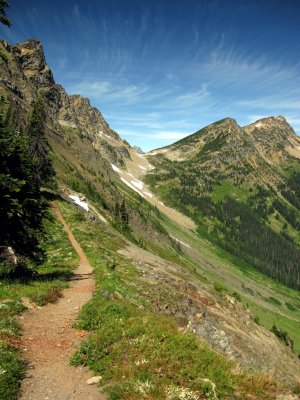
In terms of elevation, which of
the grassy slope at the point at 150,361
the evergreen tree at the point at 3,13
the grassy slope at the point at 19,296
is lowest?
the grassy slope at the point at 19,296

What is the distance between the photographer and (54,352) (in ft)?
40.6

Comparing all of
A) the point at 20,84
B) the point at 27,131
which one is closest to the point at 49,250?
the point at 27,131

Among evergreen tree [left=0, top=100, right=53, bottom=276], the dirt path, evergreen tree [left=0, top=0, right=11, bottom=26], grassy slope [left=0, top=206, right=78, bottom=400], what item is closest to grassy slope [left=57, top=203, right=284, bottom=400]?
the dirt path

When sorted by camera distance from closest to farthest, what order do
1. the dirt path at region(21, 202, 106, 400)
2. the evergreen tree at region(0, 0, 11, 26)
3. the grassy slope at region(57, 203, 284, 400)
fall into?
the grassy slope at region(57, 203, 284, 400) → the dirt path at region(21, 202, 106, 400) → the evergreen tree at region(0, 0, 11, 26)

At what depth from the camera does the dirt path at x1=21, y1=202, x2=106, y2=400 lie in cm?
966

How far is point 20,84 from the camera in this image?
610 feet

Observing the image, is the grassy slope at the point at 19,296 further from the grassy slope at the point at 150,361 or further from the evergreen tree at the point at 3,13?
Answer: the evergreen tree at the point at 3,13

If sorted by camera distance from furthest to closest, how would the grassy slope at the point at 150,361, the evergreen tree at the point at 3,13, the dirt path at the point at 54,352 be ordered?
the evergreen tree at the point at 3,13
the dirt path at the point at 54,352
the grassy slope at the point at 150,361

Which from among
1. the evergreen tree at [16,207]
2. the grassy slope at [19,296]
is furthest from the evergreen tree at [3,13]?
the grassy slope at [19,296]

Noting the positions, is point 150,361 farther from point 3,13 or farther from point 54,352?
point 3,13

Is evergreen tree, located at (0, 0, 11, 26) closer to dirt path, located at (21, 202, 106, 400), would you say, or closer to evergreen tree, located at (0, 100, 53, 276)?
evergreen tree, located at (0, 100, 53, 276)

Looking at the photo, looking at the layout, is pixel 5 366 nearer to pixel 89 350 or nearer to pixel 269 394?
pixel 89 350

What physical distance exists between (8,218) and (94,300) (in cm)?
736

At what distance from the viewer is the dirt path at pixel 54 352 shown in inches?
380
